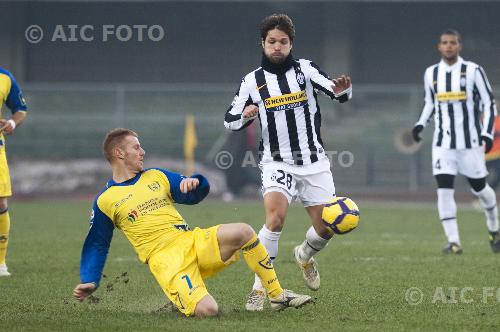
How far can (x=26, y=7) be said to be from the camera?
1209 inches

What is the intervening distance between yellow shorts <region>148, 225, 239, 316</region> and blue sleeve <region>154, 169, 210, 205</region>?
0.24 m

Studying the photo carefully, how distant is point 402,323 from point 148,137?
18.5 m

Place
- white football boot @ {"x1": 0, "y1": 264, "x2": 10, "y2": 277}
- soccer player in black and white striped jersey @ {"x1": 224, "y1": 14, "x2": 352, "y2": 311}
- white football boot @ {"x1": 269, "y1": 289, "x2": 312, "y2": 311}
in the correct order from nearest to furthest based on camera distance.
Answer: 1. white football boot @ {"x1": 269, "y1": 289, "x2": 312, "y2": 311}
2. soccer player in black and white striped jersey @ {"x1": 224, "y1": 14, "x2": 352, "y2": 311}
3. white football boot @ {"x1": 0, "y1": 264, "x2": 10, "y2": 277}

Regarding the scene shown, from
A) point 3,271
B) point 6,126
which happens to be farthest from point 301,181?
point 3,271

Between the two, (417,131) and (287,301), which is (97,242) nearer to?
(287,301)

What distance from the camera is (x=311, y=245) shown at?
26.1 ft

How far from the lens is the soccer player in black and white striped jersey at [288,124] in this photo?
765cm

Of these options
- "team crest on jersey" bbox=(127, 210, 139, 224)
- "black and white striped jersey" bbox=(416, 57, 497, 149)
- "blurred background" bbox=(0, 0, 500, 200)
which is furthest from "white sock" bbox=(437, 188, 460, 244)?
"blurred background" bbox=(0, 0, 500, 200)

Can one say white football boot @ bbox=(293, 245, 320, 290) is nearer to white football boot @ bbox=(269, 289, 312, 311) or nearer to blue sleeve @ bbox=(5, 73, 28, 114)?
white football boot @ bbox=(269, 289, 312, 311)

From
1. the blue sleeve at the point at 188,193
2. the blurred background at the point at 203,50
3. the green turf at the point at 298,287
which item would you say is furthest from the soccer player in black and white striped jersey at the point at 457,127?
the blurred background at the point at 203,50

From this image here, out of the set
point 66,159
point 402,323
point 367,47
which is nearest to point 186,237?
point 402,323

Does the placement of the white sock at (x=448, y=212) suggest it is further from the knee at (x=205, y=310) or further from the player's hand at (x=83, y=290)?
the player's hand at (x=83, y=290)

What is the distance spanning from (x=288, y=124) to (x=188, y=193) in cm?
125

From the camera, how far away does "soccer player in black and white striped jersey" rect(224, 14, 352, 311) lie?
765 cm
